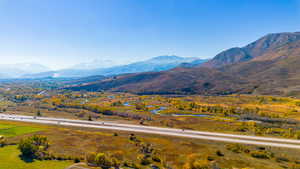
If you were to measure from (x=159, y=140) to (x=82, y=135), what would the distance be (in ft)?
99.5

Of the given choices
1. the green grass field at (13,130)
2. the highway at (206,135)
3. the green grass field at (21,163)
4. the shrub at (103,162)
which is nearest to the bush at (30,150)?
the green grass field at (21,163)

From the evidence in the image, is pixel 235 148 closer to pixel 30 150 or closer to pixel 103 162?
pixel 103 162

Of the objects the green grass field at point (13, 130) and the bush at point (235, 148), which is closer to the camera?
the bush at point (235, 148)

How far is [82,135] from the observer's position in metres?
67.2

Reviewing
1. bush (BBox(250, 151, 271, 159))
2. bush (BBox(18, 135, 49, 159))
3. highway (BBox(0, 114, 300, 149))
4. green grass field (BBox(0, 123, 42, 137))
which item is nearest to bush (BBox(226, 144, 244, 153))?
bush (BBox(250, 151, 271, 159))

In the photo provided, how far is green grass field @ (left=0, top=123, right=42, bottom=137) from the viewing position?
68.1 metres

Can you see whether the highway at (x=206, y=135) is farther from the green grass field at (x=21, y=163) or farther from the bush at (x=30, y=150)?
the green grass field at (x=21, y=163)

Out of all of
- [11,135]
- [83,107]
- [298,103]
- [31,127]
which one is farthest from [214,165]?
[298,103]

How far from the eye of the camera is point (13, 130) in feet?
237

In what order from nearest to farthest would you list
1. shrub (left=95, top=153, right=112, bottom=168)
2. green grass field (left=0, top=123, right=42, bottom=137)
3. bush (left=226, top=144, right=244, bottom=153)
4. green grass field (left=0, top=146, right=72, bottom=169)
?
shrub (left=95, top=153, right=112, bottom=168) → green grass field (left=0, top=146, right=72, bottom=169) → bush (left=226, top=144, right=244, bottom=153) → green grass field (left=0, top=123, right=42, bottom=137)

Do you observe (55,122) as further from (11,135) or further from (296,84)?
(296,84)

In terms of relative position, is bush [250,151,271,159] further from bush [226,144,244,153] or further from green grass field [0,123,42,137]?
green grass field [0,123,42,137]

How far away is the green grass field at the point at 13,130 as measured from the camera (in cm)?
6809

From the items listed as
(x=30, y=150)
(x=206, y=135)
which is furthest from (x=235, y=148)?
(x=30, y=150)
